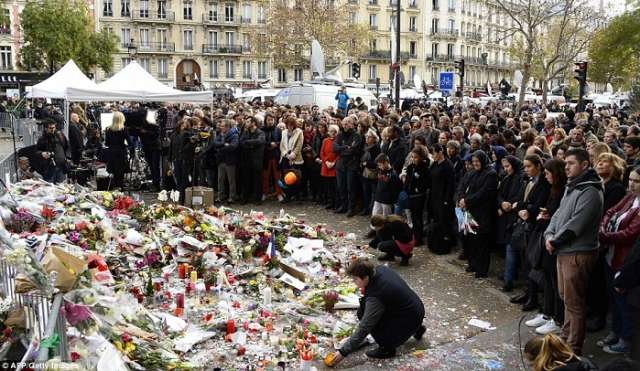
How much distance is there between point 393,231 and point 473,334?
2.63m

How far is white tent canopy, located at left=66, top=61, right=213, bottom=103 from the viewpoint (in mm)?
14641

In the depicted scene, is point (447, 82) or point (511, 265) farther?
point (447, 82)

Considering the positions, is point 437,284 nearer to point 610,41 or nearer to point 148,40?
point 610,41

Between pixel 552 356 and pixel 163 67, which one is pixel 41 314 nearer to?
pixel 552 356

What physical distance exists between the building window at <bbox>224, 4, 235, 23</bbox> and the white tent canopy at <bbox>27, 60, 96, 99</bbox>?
160ft

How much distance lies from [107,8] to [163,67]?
787cm

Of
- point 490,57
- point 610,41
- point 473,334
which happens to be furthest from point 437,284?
point 490,57

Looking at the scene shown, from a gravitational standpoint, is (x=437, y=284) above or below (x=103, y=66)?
below

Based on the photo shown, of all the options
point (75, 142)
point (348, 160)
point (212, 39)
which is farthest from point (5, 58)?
point (348, 160)

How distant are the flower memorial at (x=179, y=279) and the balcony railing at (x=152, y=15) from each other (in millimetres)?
55121

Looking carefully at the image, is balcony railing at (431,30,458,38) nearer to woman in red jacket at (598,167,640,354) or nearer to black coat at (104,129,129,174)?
black coat at (104,129,129,174)

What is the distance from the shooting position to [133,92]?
15.4 metres

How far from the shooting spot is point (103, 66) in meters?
44.9

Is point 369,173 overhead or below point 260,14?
below
